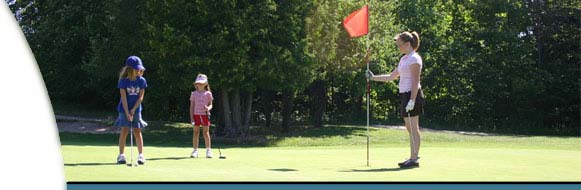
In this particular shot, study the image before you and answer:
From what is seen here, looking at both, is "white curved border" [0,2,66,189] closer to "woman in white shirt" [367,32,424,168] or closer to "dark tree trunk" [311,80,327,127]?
"woman in white shirt" [367,32,424,168]

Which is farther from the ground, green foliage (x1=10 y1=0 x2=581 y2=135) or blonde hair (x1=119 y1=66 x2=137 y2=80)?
green foliage (x1=10 y1=0 x2=581 y2=135)

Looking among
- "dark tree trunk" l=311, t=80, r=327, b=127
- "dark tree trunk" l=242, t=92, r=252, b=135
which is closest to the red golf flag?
"dark tree trunk" l=242, t=92, r=252, b=135

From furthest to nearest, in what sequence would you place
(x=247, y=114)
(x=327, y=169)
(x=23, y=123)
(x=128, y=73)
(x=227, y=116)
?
(x=247, y=114) < (x=227, y=116) < (x=128, y=73) < (x=327, y=169) < (x=23, y=123)

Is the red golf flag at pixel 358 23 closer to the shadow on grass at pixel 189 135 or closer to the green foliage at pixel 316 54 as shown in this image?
the shadow on grass at pixel 189 135

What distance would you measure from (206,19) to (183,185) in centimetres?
A: 1072

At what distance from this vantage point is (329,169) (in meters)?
6.27

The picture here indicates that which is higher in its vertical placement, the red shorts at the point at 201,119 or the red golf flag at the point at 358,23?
the red golf flag at the point at 358,23

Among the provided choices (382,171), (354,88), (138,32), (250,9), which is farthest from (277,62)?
(382,171)

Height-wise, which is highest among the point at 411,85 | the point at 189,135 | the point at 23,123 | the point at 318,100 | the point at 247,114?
the point at 318,100

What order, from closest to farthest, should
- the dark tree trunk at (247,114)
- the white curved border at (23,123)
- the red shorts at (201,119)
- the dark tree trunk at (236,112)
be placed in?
the white curved border at (23,123) < the red shorts at (201,119) < the dark tree trunk at (236,112) < the dark tree trunk at (247,114)

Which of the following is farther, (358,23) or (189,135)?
(189,135)

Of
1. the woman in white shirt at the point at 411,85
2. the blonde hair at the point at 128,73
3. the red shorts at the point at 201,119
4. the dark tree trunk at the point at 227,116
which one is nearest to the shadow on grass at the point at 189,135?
the dark tree trunk at the point at 227,116

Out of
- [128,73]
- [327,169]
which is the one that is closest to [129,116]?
[128,73]

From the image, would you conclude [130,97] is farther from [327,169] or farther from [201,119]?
[327,169]
